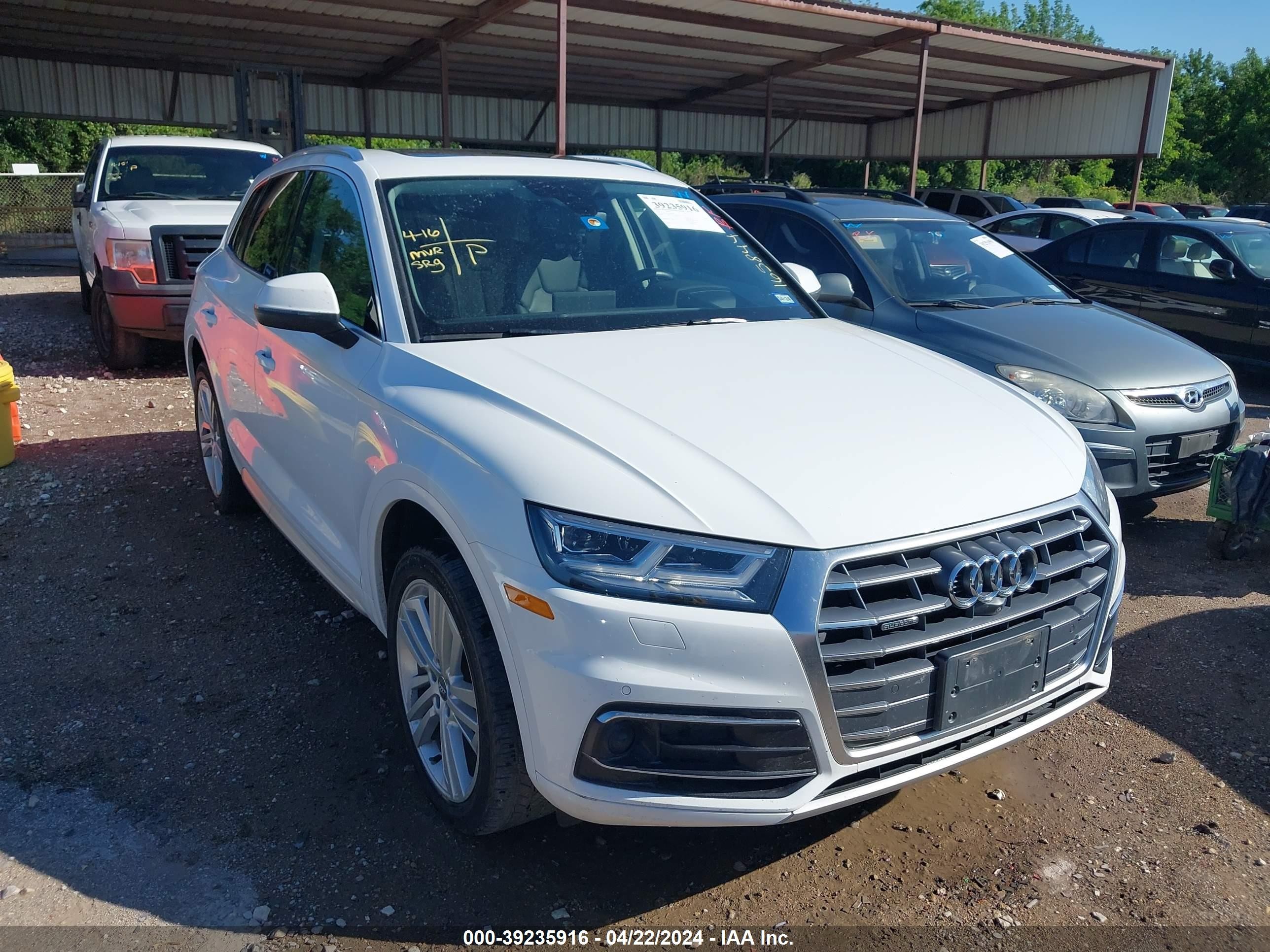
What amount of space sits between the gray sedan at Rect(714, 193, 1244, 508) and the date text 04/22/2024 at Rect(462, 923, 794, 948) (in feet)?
9.06

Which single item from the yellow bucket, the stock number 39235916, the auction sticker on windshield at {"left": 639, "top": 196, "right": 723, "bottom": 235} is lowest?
the stock number 39235916

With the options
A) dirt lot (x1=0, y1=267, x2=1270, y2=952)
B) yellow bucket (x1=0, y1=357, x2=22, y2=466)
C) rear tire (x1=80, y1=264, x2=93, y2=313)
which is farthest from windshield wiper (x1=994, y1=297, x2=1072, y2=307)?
rear tire (x1=80, y1=264, x2=93, y2=313)

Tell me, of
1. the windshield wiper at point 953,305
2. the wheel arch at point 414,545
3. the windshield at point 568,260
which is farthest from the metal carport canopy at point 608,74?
the wheel arch at point 414,545

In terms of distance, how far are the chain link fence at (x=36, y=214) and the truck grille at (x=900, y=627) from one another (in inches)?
882

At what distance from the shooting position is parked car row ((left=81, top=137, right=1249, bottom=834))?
2223mm

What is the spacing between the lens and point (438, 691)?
2822mm

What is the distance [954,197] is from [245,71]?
44.4ft

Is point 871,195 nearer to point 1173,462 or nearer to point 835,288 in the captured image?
point 835,288

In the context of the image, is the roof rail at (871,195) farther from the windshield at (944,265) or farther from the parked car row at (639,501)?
the parked car row at (639,501)

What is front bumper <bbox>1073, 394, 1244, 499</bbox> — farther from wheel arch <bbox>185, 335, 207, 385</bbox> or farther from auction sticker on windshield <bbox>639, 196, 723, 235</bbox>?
wheel arch <bbox>185, 335, 207, 385</bbox>

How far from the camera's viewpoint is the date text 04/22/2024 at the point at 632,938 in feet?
8.13

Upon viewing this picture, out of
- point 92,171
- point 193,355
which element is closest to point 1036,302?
point 193,355

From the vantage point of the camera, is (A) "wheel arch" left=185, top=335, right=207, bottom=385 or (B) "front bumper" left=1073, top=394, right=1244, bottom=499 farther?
(A) "wheel arch" left=185, top=335, right=207, bottom=385

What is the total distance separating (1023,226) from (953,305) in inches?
403
